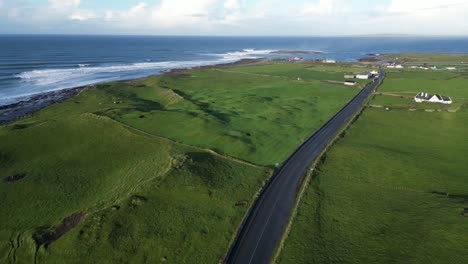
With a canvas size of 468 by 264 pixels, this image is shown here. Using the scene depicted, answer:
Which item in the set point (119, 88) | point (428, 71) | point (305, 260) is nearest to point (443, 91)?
point (428, 71)

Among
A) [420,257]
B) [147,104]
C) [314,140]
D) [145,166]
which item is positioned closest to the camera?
[420,257]

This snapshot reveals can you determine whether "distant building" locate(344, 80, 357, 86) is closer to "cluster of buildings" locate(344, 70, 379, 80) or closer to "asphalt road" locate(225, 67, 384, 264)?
"cluster of buildings" locate(344, 70, 379, 80)

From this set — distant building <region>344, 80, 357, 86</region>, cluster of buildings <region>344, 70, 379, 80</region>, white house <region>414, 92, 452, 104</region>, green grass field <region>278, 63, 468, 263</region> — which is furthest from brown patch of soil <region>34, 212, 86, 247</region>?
cluster of buildings <region>344, 70, 379, 80</region>

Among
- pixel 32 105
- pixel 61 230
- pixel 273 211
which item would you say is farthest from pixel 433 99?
pixel 32 105

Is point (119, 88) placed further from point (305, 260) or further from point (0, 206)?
point (305, 260)

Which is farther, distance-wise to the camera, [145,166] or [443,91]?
[443,91]

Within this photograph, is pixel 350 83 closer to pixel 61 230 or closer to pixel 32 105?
pixel 32 105
